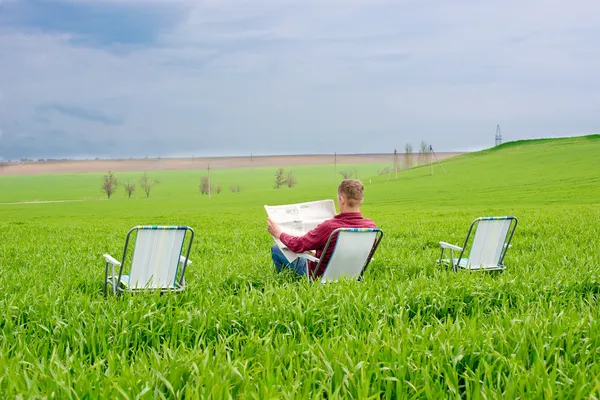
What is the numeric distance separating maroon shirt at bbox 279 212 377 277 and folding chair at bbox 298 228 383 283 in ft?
0.33

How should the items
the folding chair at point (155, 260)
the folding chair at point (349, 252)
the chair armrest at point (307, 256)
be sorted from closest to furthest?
the folding chair at point (155, 260) → the folding chair at point (349, 252) → the chair armrest at point (307, 256)

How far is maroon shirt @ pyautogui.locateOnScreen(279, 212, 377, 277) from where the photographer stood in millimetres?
7062

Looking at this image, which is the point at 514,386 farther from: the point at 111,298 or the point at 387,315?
the point at 111,298

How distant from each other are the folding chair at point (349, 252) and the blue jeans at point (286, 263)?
362mm

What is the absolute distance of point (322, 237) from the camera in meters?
7.08

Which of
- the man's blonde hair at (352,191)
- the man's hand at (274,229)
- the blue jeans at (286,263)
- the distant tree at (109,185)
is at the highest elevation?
the man's blonde hair at (352,191)

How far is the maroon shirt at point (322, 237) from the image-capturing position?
7.06 m

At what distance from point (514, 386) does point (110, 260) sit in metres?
4.48

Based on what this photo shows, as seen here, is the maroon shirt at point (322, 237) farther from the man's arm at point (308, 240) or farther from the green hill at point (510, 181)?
the green hill at point (510, 181)

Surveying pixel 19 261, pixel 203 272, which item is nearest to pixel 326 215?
pixel 203 272

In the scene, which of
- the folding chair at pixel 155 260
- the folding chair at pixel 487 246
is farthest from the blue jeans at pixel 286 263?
the folding chair at pixel 487 246

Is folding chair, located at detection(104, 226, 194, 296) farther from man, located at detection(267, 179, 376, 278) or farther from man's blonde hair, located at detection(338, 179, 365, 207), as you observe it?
man's blonde hair, located at detection(338, 179, 365, 207)

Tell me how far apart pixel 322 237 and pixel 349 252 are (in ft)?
1.35

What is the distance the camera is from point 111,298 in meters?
5.73
